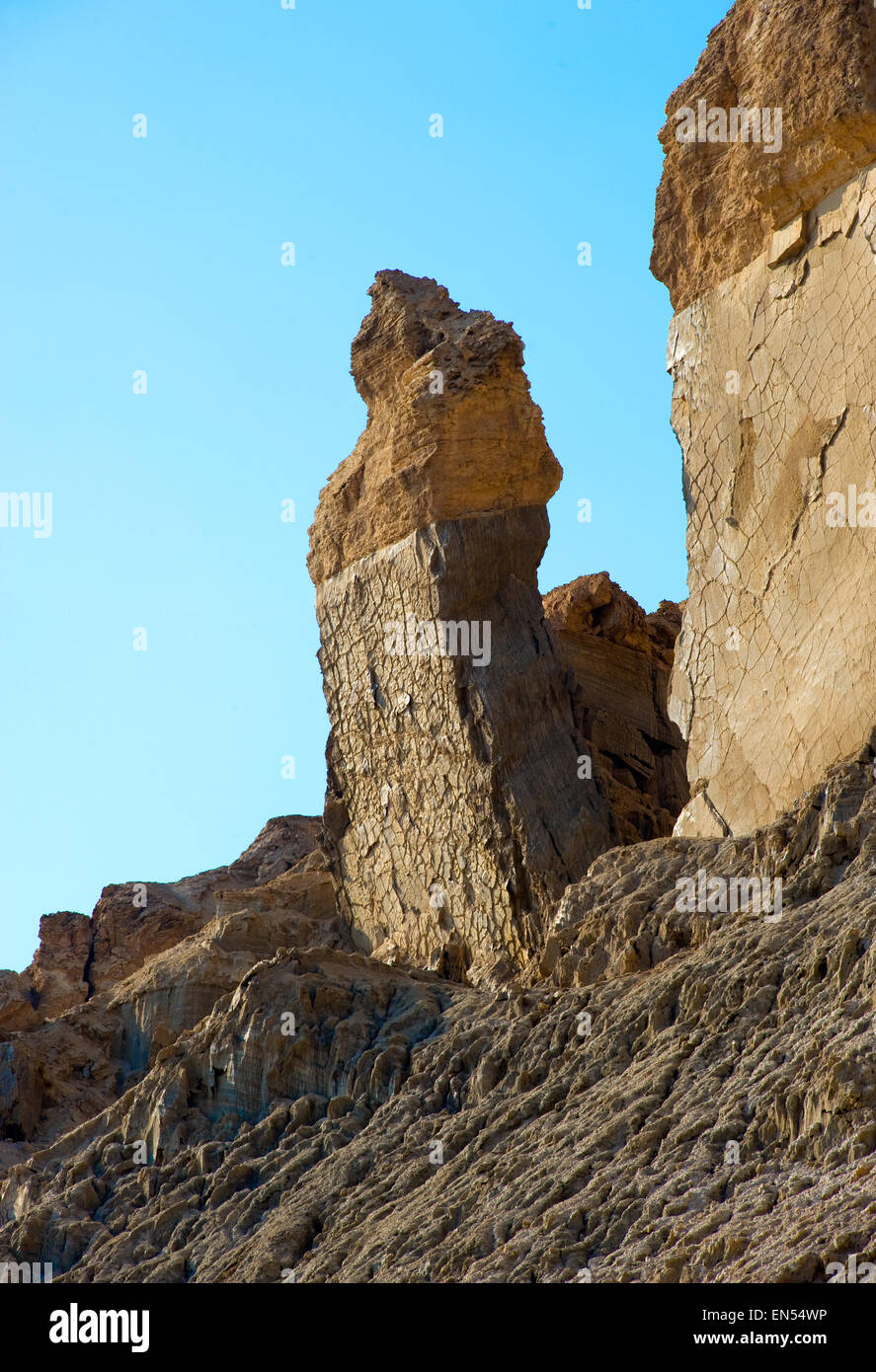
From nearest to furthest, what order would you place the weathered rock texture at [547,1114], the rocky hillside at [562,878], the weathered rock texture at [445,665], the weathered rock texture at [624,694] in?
the weathered rock texture at [547,1114] → the rocky hillside at [562,878] → the weathered rock texture at [445,665] → the weathered rock texture at [624,694]

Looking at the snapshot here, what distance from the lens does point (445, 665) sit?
18.6 meters

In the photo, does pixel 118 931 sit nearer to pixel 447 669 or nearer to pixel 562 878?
pixel 447 669

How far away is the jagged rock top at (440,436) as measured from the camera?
756 inches

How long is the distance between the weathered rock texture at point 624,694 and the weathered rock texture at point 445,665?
78 centimetres

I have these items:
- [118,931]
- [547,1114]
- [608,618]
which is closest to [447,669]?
[608,618]

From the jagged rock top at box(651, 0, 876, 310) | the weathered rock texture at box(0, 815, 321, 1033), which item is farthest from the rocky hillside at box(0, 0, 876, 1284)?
the weathered rock texture at box(0, 815, 321, 1033)

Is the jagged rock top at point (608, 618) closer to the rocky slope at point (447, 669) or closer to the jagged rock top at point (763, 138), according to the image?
the rocky slope at point (447, 669)

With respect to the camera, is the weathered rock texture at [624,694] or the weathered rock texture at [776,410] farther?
the weathered rock texture at [624,694]

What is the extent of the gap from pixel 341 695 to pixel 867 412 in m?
7.96

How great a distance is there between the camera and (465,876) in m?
18.4

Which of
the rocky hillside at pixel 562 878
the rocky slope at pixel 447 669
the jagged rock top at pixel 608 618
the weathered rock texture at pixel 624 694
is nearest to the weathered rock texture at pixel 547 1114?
the rocky hillside at pixel 562 878

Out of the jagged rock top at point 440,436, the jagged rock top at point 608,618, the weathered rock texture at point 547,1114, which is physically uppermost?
the jagged rock top at point 440,436
